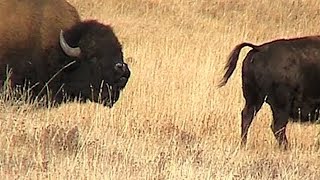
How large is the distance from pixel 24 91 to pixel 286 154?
9.94 feet

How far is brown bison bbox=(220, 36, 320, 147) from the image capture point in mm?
8867

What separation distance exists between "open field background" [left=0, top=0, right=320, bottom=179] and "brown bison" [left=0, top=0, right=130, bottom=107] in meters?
0.27

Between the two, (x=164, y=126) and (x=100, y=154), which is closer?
(x=100, y=154)

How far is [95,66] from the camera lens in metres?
9.68

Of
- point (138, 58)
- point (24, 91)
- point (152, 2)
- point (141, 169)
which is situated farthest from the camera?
point (152, 2)

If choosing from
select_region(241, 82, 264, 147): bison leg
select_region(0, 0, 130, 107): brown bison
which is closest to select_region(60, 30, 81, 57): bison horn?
select_region(0, 0, 130, 107): brown bison

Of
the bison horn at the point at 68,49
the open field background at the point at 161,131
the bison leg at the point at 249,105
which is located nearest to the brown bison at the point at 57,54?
the bison horn at the point at 68,49

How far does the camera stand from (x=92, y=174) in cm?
600

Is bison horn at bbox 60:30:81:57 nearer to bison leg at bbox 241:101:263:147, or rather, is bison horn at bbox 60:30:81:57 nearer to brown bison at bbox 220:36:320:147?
brown bison at bbox 220:36:320:147

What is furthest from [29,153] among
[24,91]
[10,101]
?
[24,91]

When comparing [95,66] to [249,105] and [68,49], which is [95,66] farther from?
[249,105]

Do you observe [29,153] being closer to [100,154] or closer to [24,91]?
[100,154]

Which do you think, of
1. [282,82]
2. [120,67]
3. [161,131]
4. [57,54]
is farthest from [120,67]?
[282,82]

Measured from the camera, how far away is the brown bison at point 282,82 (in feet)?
29.1
